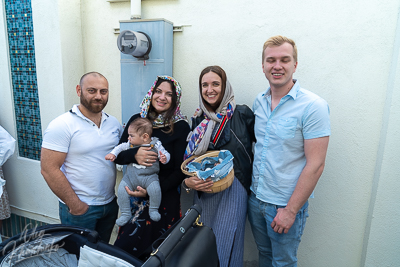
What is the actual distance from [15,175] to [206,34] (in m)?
3.44

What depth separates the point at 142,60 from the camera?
9.18 ft

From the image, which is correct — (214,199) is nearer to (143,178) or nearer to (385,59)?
(143,178)

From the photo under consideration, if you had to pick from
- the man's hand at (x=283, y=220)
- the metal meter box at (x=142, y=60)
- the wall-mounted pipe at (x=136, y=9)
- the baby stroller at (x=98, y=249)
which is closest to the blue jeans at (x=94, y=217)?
the baby stroller at (x=98, y=249)

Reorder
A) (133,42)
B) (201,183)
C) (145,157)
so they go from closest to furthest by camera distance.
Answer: (201,183) < (145,157) < (133,42)

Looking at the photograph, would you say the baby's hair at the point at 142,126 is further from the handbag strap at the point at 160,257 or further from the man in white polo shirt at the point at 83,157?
the handbag strap at the point at 160,257

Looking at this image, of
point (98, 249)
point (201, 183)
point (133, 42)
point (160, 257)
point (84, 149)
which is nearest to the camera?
point (160, 257)

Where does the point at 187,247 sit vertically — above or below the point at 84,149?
below

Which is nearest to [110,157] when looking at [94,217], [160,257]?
[94,217]

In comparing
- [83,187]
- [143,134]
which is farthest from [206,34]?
[83,187]

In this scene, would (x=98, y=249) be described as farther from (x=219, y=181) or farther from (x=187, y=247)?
(x=219, y=181)

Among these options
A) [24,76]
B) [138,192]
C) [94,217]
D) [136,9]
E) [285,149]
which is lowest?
[94,217]

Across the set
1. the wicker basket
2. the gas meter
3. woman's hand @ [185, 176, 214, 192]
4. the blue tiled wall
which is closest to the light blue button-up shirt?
the wicker basket

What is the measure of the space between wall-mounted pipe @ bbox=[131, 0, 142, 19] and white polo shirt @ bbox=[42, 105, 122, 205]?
1233 millimetres

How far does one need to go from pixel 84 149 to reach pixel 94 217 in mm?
657
